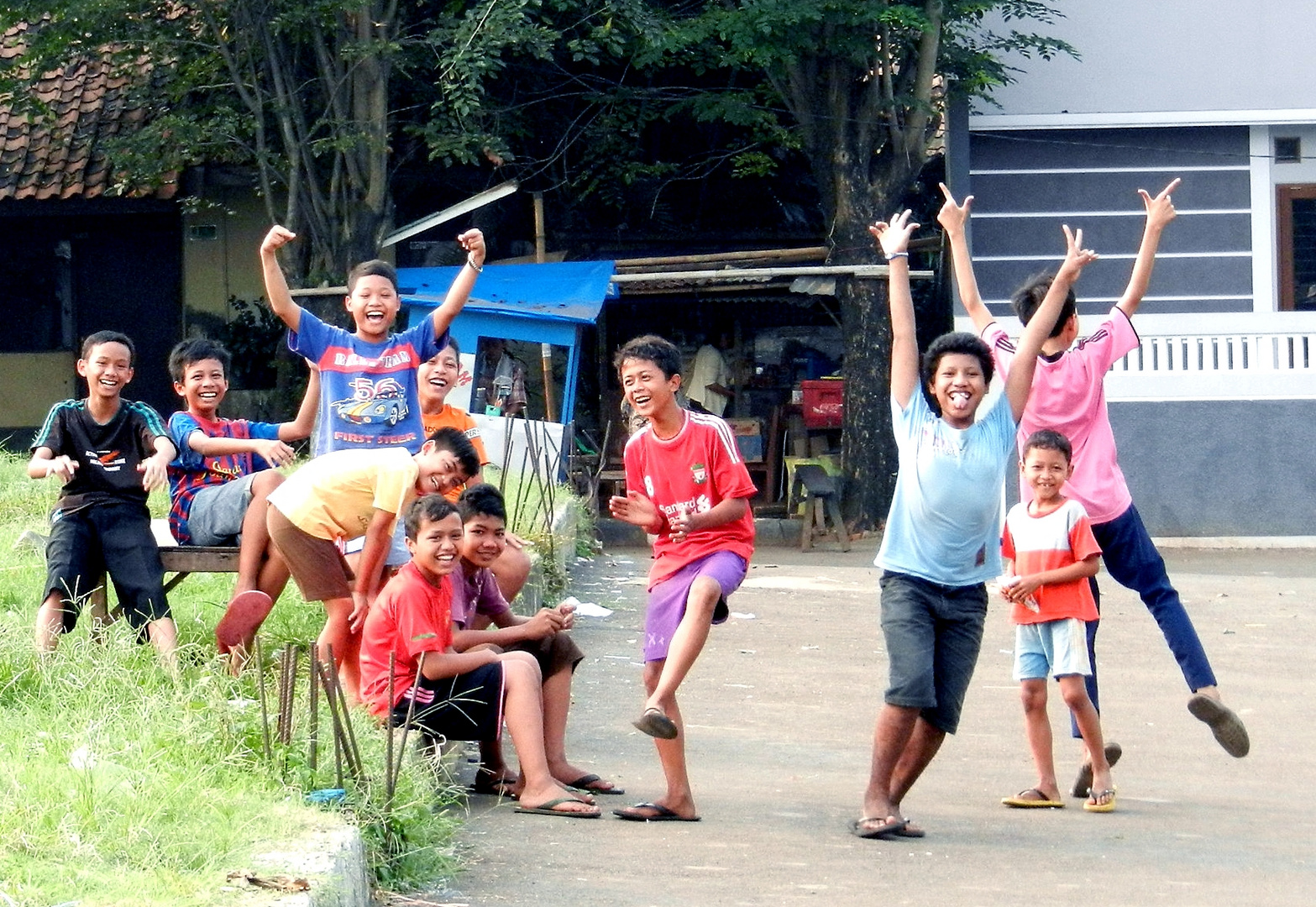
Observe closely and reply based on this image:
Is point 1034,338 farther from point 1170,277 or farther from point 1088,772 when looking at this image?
point 1170,277

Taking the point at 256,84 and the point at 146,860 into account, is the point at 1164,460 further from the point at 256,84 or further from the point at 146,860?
the point at 146,860

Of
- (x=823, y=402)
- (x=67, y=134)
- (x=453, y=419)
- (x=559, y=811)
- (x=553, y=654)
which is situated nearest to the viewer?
(x=559, y=811)

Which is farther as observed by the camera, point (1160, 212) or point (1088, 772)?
point (1160, 212)

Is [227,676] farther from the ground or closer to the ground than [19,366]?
closer to the ground

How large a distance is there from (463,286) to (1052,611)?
258cm

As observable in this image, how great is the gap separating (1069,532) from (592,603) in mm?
4800

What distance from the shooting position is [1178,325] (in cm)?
1543

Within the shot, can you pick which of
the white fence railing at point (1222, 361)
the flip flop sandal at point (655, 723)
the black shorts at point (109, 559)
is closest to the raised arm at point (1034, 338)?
the flip flop sandal at point (655, 723)

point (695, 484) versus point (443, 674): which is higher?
point (695, 484)

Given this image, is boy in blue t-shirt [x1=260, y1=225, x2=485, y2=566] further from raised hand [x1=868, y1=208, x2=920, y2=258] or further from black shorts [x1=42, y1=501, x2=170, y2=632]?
raised hand [x1=868, y1=208, x2=920, y2=258]

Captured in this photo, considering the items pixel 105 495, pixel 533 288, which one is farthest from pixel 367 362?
pixel 533 288

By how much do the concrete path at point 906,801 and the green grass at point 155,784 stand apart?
0.37 m

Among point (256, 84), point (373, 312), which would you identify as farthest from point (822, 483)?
point (373, 312)

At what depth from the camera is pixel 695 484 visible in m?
5.38
